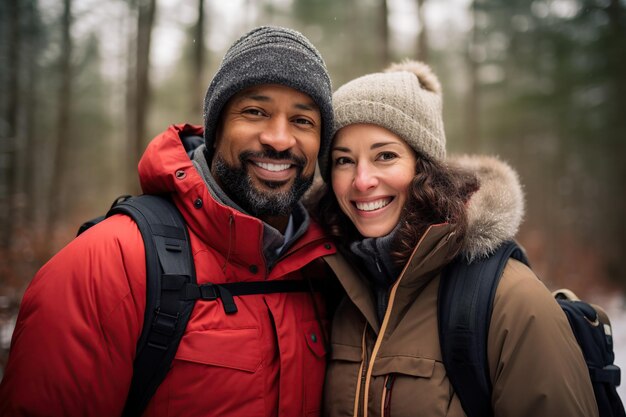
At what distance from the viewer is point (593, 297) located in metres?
12.9

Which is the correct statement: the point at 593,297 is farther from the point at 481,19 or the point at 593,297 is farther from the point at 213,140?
the point at 213,140

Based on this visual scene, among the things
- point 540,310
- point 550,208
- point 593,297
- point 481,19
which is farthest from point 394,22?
point 550,208

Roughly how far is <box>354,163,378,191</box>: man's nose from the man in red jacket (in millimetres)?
315

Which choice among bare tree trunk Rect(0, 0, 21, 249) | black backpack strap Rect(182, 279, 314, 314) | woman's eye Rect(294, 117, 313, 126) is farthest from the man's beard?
bare tree trunk Rect(0, 0, 21, 249)

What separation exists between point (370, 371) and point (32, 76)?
1992 centimetres

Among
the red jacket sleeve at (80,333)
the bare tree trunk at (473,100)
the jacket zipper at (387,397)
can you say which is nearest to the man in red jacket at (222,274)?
the red jacket sleeve at (80,333)

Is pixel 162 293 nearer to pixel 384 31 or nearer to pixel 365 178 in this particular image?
pixel 365 178

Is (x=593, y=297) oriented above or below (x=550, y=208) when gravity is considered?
below

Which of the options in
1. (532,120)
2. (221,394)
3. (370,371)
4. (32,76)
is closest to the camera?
(221,394)

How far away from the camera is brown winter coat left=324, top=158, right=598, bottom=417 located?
6.45ft

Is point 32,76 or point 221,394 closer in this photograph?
point 221,394

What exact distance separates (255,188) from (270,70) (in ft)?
2.30

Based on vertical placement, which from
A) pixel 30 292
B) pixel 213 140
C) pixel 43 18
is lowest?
pixel 30 292

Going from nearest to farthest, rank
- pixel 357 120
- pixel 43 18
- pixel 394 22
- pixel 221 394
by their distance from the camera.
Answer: pixel 221 394, pixel 357 120, pixel 394 22, pixel 43 18
